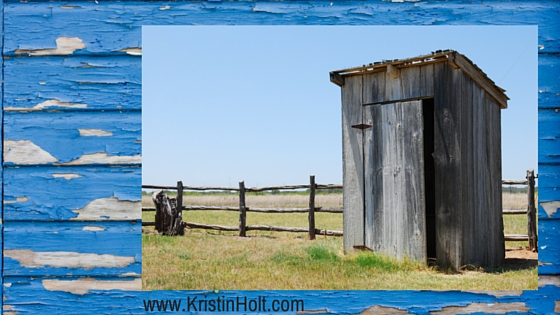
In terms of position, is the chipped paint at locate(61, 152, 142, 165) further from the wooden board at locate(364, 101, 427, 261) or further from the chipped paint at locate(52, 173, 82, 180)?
the wooden board at locate(364, 101, 427, 261)

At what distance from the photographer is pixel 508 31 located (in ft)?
12.8

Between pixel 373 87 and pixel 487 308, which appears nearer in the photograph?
pixel 487 308

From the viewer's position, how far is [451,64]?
595cm

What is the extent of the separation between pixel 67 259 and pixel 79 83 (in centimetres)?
121

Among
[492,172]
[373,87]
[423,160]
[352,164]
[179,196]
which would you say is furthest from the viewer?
[179,196]

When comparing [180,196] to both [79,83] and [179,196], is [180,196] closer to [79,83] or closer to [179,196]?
[179,196]

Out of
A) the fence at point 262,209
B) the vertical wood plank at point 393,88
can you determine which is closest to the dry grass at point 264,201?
the fence at point 262,209

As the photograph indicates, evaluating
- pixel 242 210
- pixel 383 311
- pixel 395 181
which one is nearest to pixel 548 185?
pixel 383 311

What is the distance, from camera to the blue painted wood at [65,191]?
350 centimetres

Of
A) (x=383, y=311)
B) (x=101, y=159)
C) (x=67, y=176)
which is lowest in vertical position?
(x=383, y=311)

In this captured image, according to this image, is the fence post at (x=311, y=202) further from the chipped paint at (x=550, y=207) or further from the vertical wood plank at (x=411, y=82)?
the chipped paint at (x=550, y=207)

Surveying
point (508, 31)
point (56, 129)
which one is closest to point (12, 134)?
point (56, 129)

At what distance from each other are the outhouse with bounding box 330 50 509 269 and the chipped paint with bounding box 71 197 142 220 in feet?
11.5

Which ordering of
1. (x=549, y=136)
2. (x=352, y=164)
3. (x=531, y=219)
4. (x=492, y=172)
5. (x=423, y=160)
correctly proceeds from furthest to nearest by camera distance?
(x=531, y=219), (x=352, y=164), (x=492, y=172), (x=423, y=160), (x=549, y=136)
